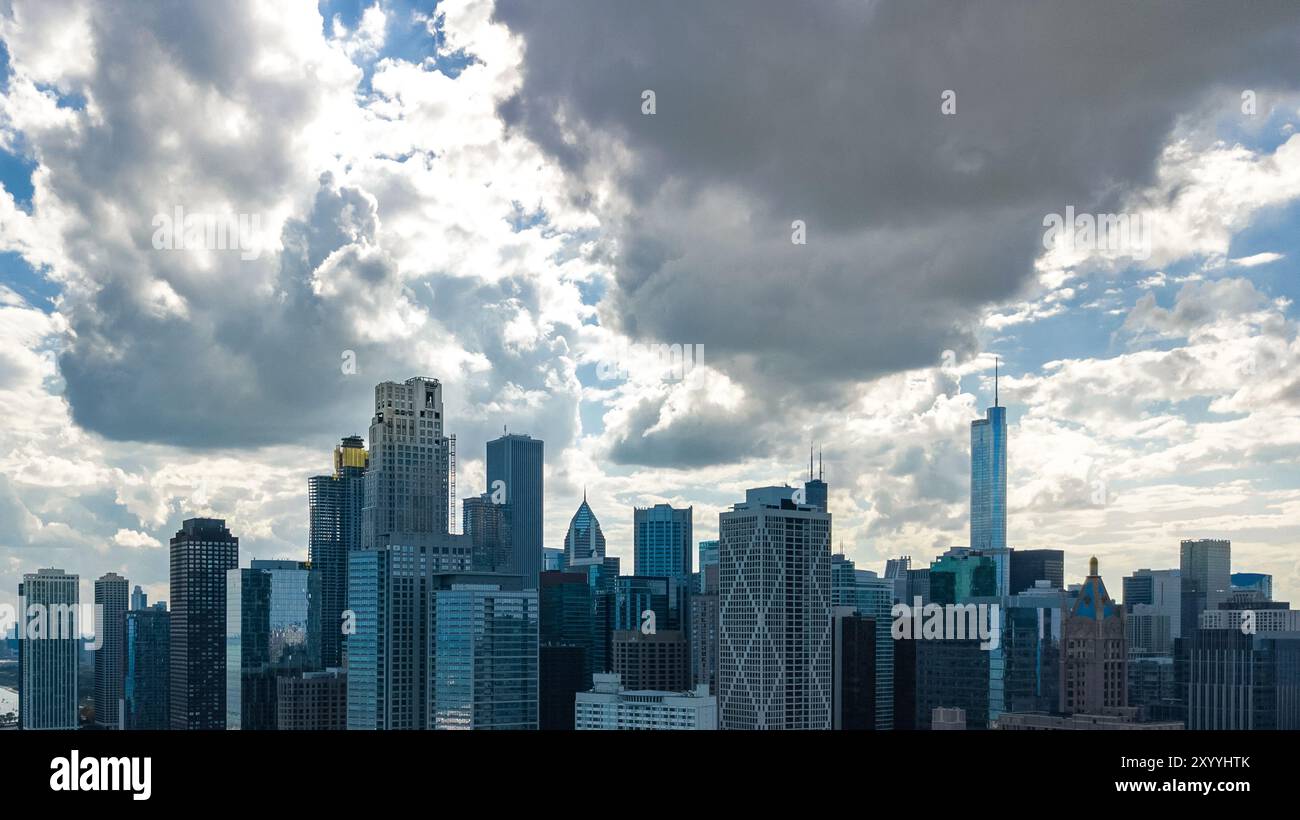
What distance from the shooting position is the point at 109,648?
97.8 m

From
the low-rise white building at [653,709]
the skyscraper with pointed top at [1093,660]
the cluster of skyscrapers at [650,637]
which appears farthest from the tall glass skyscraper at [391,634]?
the skyscraper with pointed top at [1093,660]

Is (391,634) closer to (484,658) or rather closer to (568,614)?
(484,658)

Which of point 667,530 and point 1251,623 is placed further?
point 667,530

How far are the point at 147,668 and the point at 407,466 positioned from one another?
1019 inches

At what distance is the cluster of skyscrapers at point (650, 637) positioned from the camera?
234 ft

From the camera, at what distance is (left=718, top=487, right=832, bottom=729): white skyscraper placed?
246 feet

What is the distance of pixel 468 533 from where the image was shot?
105 metres

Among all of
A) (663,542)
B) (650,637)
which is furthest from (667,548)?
(650,637)

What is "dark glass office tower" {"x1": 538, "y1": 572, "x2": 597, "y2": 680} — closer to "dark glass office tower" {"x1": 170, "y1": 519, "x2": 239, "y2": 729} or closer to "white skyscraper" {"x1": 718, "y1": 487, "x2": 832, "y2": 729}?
"white skyscraper" {"x1": 718, "y1": 487, "x2": 832, "y2": 729}

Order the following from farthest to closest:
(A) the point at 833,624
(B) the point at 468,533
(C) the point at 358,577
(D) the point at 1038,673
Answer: (B) the point at 468,533, (C) the point at 358,577, (A) the point at 833,624, (D) the point at 1038,673

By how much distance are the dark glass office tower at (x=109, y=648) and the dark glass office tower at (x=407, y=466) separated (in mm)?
21512
